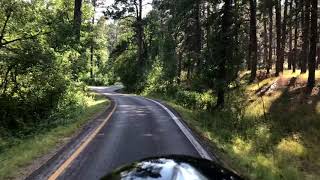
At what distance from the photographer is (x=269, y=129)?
20.6 metres

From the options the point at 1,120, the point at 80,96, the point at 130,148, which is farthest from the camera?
the point at 80,96

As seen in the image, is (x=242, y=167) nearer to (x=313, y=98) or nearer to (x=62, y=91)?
(x=62, y=91)

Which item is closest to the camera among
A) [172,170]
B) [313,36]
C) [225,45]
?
[172,170]

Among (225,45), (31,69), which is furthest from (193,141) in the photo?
(225,45)

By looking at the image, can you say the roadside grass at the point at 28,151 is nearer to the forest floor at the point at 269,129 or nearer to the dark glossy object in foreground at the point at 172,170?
the forest floor at the point at 269,129

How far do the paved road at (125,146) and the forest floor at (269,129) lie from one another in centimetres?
115

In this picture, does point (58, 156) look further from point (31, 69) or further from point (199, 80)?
point (199, 80)

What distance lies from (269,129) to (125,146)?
32.3 ft

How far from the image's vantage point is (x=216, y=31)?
88.8ft

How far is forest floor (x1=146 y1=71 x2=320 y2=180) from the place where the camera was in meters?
11.6

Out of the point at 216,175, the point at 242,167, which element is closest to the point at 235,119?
the point at 242,167

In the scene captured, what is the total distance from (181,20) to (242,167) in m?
39.7

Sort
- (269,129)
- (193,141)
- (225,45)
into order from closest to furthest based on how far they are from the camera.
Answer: (193,141), (269,129), (225,45)

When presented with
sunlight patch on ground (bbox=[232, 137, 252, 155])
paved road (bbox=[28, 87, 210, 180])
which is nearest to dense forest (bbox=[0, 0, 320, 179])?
sunlight patch on ground (bbox=[232, 137, 252, 155])
